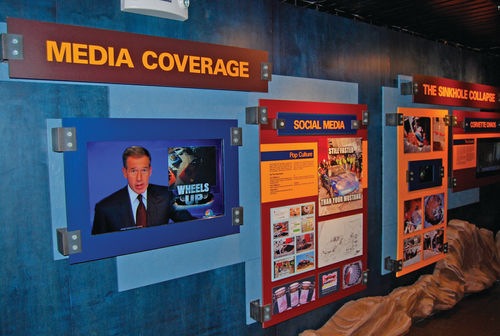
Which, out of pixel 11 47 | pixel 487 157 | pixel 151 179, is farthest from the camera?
pixel 487 157

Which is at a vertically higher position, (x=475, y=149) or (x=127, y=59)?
(x=127, y=59)

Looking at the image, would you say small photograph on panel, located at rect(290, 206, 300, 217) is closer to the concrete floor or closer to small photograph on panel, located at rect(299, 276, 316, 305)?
small photograph on panel, located at rect(299, 276, 316, 305)

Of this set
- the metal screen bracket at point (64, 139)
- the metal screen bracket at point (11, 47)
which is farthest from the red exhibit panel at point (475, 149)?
the metal screen bracket at point (11, 47)

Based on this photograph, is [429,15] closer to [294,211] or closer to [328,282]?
[294,211]

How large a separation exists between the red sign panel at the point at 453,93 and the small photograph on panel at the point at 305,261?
6.54 ft

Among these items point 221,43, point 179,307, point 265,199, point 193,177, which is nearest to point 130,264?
point 179,307

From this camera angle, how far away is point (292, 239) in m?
3.10

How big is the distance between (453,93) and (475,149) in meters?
0.88

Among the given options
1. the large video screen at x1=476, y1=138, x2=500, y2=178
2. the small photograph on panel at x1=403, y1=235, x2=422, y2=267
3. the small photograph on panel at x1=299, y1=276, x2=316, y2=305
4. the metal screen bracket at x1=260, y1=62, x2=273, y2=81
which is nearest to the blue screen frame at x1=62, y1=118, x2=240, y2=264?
the metal screen bracket at x1=260, y1=62, x2=273, y2=81

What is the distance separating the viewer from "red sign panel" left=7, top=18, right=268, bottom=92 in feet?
6.54

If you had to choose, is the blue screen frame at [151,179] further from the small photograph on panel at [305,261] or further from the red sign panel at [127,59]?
the small photograph on panel at [305,261]

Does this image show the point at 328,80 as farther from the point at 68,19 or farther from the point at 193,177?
the point at 68,19

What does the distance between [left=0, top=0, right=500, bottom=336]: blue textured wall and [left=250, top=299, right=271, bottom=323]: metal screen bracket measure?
8 cm

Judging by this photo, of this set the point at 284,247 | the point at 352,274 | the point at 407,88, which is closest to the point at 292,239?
the point at 284,247
